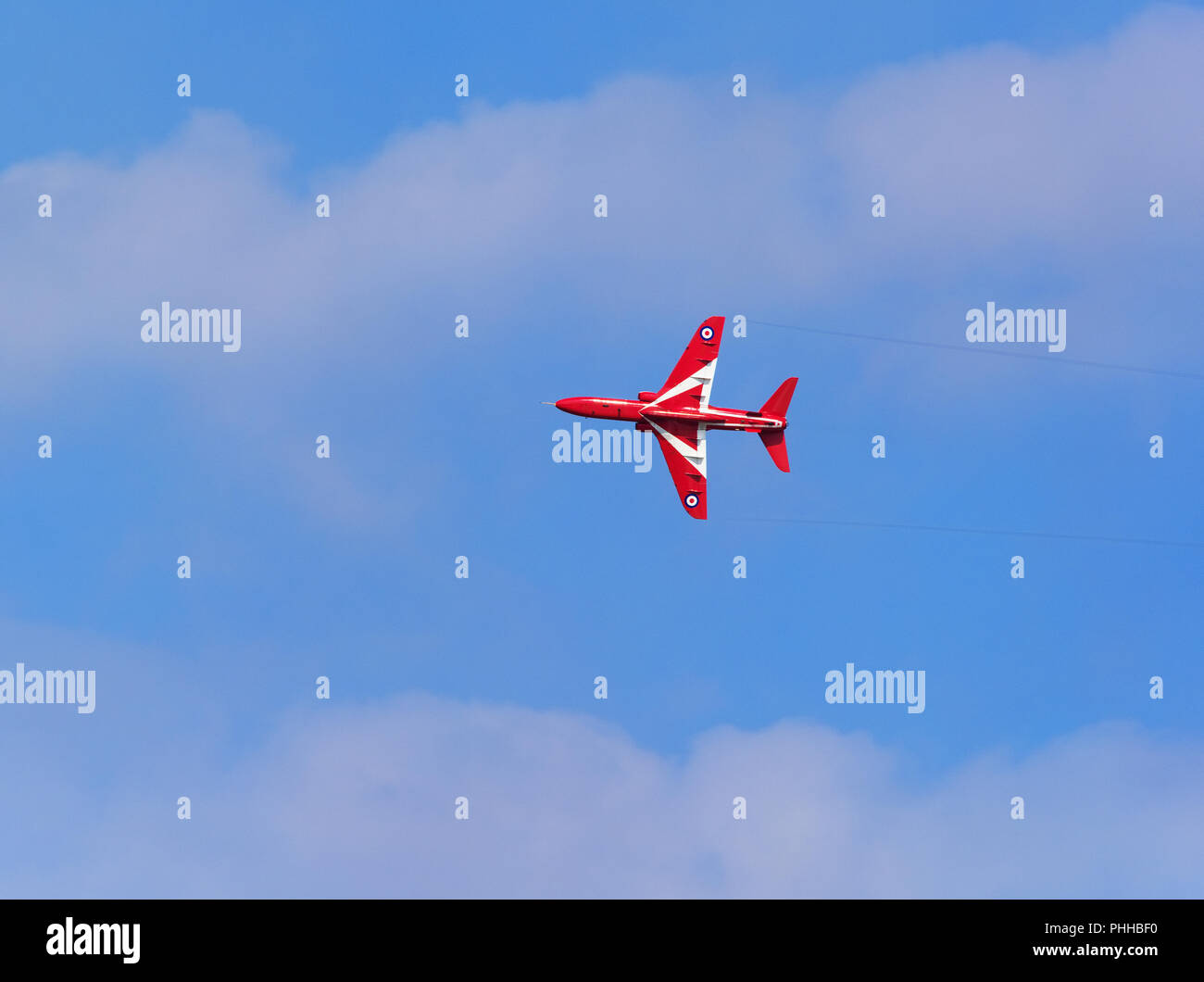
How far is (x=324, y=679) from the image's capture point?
143250 mm

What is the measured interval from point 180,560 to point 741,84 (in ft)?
160

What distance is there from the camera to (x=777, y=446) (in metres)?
140

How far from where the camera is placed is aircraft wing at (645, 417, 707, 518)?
14300cm

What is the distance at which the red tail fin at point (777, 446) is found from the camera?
13988cm

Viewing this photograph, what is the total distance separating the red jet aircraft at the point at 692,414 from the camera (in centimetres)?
14000

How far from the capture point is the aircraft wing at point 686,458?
143000 millimetres

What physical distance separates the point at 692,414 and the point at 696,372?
130 inches

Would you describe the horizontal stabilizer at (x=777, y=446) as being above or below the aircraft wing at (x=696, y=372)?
below

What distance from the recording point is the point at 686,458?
145 metres

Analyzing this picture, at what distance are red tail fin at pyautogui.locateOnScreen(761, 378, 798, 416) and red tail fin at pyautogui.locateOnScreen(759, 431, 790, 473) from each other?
1196 millimetres

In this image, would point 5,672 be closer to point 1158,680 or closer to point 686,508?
point 686,508

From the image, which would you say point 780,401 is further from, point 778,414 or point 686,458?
point 686,458

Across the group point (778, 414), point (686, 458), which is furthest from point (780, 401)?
point (686, 458)

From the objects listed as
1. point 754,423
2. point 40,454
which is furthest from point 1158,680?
point 40,454
